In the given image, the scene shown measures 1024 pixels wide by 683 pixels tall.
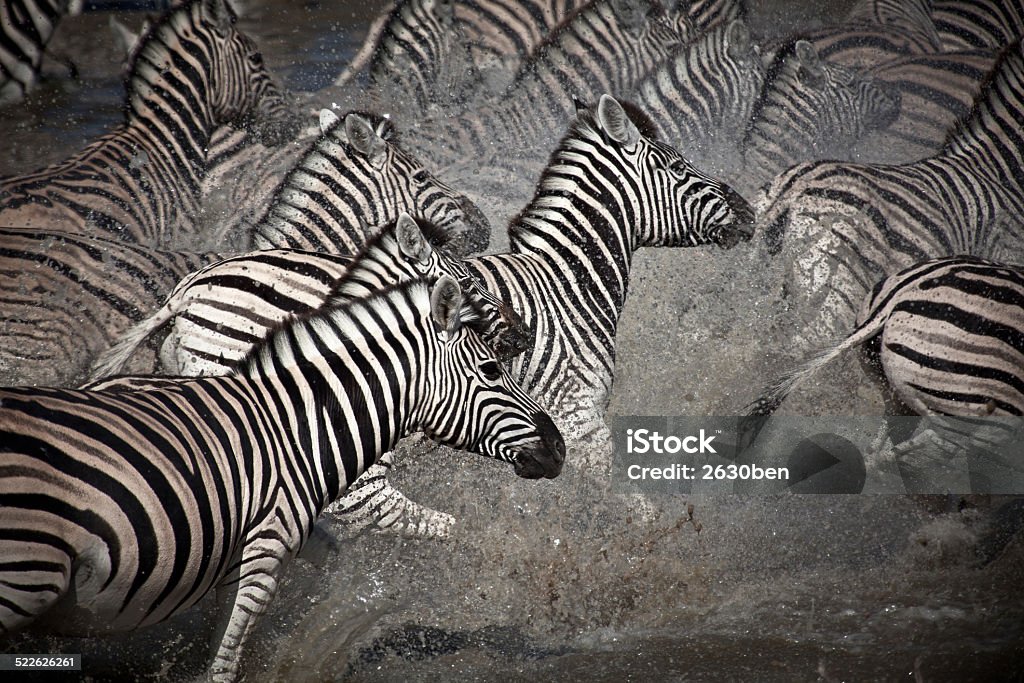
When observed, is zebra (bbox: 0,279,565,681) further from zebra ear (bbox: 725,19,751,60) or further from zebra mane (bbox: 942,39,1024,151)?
zebra mane (bbox: 942,39,1024,151)

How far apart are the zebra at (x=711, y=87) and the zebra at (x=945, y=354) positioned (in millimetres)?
1155

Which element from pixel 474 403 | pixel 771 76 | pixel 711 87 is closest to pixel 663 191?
pixel 711 87

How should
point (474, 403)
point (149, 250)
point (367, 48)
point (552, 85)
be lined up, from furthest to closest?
1. point (552, 85)
2. point (367, 48)
3. point (149, 250)
4. point (474, 403)

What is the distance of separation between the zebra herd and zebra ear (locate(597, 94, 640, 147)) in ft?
0.04

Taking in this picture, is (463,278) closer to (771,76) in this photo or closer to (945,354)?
(771,76)

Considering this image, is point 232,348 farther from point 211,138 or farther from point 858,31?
point 858,31

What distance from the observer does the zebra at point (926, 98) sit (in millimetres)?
4836

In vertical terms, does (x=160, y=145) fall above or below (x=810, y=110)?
below

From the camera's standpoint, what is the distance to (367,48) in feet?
14.7

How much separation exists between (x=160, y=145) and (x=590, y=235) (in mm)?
2145

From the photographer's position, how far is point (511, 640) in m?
4.52

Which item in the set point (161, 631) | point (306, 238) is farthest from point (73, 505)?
point (306, 238)

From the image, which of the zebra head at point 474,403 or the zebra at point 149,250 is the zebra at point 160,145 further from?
the zebra head at point 474,403

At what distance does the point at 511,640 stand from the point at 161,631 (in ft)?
5.48
